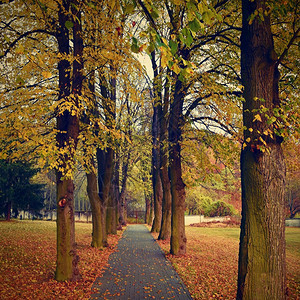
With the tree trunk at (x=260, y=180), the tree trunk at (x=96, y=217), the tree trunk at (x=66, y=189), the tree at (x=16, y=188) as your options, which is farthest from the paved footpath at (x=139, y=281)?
the tree at (x=16, y=188)

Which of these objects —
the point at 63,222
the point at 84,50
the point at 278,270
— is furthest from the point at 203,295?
the point at 84,50

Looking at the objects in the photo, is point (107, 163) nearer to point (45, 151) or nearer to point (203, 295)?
point (45, 151)

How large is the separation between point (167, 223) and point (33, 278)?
1058 cm

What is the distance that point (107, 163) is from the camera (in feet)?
49.2

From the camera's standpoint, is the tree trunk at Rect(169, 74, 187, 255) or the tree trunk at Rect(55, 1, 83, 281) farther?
the tree trunk at Rect(169, 74, 187, 255)

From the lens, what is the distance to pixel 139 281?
7336 millimetres

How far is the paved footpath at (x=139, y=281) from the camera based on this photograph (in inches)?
245

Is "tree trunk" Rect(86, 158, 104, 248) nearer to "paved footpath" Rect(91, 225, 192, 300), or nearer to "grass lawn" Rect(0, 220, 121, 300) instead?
"grass lawn" Rect(0, 220, 121, 300)

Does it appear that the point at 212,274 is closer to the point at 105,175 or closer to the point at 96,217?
the point at 96,217

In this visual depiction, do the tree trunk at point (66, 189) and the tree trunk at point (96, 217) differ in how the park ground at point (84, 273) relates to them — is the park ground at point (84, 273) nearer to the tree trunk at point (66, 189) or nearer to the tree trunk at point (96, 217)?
the tree trunk at point (66, 189)

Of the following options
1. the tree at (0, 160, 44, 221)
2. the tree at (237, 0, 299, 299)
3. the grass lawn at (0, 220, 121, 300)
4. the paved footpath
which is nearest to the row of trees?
the tree at (237, 0, 299, 299)

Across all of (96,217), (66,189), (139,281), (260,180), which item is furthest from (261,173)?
(96,217)

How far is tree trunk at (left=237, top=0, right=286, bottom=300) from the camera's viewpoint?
166 inches

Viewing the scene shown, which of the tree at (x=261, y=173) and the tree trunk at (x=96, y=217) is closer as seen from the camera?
the tree at (x=261, y=173)
